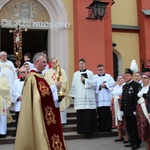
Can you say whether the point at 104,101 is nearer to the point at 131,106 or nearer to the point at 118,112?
the point at 118,112

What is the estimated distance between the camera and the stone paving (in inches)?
269

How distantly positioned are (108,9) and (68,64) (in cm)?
278

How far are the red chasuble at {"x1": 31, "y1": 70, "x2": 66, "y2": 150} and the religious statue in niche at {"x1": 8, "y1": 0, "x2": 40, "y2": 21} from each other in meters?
7.63

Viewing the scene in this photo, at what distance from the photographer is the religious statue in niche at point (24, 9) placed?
1165cm

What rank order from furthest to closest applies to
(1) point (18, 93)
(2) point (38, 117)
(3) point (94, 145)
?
(1) point (18, 93), (3) point (94, 145), (2) point (38, 117)

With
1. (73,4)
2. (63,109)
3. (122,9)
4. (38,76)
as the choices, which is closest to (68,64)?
(73,4)

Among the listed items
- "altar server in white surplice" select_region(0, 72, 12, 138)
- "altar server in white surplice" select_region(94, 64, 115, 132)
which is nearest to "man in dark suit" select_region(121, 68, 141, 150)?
"altar server in white surplice" select_region(94, 64, 115, 132)

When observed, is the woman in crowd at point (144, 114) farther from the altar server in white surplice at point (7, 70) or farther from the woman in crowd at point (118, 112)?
the altar server in white surplice at point (7, 70)

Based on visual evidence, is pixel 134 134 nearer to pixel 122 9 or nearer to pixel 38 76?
pixel 38 76

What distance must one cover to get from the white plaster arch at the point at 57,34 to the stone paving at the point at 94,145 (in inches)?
165

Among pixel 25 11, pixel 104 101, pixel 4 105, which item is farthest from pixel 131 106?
pixel 25 11

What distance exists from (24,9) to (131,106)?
6942 millimetres

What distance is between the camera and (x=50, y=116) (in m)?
4.72

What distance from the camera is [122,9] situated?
48.2 feet
